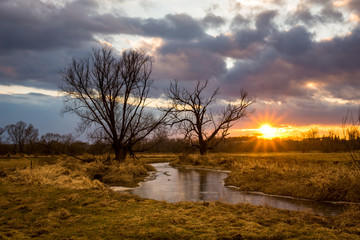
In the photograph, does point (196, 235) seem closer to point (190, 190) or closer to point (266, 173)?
point (190, 190)

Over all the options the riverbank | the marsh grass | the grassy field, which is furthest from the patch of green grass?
the marsh grass

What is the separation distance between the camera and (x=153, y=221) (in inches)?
310

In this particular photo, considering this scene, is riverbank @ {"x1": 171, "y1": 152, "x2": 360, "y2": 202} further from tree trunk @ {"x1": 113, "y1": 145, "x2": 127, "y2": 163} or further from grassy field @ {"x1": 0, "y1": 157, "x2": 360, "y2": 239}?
tree trunk @ {"x1": 113, "y1": 145, "x2": 127, "y2": 163}

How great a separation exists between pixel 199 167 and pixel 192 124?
26.6ft

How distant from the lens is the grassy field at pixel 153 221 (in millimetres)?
6750

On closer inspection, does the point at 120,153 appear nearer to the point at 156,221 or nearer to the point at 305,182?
the point at 305,182

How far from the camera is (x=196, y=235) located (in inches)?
263

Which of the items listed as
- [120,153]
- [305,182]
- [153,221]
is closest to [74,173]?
[120,153]

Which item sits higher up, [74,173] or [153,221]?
[74,173]

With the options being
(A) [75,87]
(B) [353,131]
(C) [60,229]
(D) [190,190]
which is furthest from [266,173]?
(A) [75,87]

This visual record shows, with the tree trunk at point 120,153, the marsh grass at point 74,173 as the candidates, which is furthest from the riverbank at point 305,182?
the tree trunk at point 120,153

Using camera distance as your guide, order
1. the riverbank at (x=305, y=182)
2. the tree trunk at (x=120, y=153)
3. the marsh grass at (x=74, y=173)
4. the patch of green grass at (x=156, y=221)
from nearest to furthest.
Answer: the patch of green grass at (x=156, y=221)
the riverbank at (x=305, y=182)
the marsh grass at (x=74, y=173)
the tree trunk at (x=120, y=153)

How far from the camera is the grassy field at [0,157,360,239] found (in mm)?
6750

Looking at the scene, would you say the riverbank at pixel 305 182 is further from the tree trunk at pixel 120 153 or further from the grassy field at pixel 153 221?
the tree trunk at pixel 120 153
